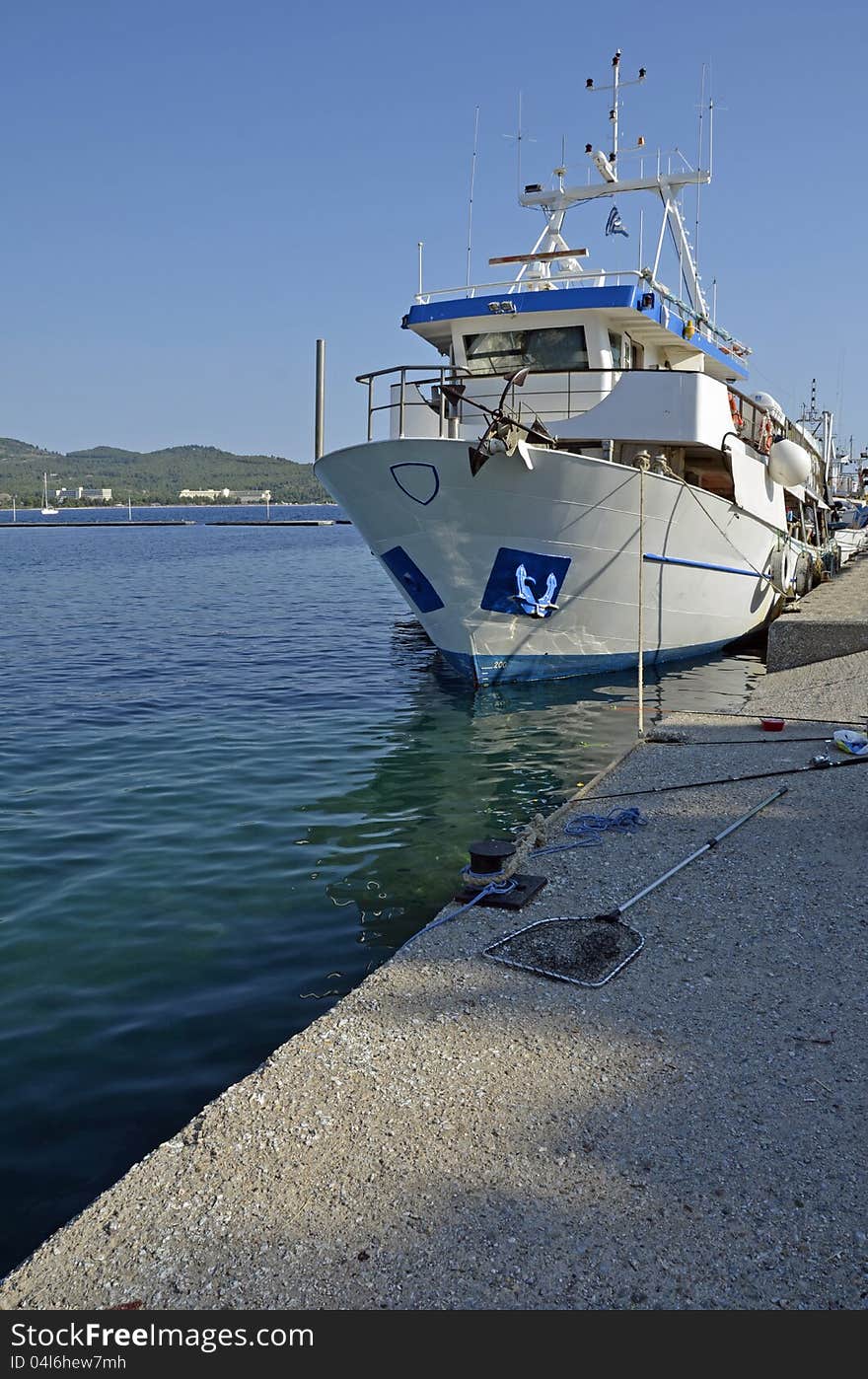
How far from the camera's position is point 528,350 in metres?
14.2

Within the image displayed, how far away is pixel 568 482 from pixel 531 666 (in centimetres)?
257

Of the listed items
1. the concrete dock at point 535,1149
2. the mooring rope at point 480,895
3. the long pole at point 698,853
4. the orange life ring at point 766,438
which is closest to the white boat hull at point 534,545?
the orange life ring at point 766,438

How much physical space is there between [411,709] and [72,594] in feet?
69.5

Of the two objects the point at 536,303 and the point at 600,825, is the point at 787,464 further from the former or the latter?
the point at 600,825

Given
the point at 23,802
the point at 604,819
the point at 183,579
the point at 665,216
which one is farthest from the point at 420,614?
the point at 183,579

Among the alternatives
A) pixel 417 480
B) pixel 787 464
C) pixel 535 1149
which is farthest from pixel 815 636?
pixel 535 1149

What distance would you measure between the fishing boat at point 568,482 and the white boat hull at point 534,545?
0.07 ft

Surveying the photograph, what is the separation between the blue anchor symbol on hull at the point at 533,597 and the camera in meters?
12.4

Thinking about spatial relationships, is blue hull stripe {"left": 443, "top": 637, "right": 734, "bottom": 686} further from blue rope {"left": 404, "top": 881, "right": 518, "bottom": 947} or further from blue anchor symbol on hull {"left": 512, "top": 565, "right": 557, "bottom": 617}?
blue rope {"left": 404, "top": 881, "right": 518, "bottom": 947}

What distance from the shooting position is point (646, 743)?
29.4 feet

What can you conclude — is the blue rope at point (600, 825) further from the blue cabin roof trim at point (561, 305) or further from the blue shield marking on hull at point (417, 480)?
the blue cabin roof trim at point (561, 305)

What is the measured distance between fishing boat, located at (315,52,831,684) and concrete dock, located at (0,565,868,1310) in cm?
660

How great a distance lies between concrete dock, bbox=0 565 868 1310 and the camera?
2.68 m

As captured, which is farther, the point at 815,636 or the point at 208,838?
the point at 815,636
